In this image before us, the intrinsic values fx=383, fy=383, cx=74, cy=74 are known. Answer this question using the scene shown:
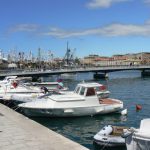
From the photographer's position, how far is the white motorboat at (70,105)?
29656mm

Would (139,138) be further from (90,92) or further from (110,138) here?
(90,92)

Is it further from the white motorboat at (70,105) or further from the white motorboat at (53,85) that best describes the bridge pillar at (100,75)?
the white motorboat at (70,105)

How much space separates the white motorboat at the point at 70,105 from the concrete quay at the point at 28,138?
865 centimetres

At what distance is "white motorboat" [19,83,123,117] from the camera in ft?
97.3

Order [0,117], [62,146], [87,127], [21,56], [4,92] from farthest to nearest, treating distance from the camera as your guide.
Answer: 1. [21,56]
2. [4,92]
3. [87,127]
4. [0,117]
5. [62,146]

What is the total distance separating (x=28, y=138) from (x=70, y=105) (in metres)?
13.6

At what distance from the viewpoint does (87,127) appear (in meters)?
27.2

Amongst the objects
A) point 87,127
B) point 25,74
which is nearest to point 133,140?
point 87,127

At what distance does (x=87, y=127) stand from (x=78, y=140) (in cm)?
437

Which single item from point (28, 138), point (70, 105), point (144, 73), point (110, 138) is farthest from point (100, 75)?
point (28, 138)

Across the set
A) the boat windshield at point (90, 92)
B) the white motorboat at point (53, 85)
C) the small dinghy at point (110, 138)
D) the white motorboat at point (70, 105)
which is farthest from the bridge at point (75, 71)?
the small dinghy at point (110, 138)

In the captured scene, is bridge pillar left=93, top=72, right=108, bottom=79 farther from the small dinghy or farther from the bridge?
the small dinghy

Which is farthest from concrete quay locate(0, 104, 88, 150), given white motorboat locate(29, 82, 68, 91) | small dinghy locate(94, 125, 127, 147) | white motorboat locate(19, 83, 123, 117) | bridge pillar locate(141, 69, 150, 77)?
bridge pillar locate(141, 69, 150, 77)

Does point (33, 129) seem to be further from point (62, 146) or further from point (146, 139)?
point (146, 139)
